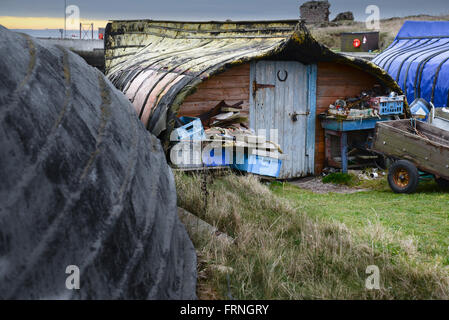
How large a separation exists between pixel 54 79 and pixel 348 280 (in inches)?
89.7

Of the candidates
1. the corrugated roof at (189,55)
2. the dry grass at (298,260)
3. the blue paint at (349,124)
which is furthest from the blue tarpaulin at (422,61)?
the dry grass at (298,260)

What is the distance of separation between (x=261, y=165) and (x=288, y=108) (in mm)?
→ 2842

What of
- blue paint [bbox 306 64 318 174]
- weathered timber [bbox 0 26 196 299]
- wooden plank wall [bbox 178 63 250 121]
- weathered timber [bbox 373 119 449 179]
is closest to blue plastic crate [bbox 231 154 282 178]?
wooden plank wall [bbox 178 63 250 121]

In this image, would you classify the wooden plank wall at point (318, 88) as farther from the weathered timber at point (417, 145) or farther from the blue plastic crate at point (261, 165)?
the weathered timber at point (417, 145)

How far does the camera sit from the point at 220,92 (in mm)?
9977

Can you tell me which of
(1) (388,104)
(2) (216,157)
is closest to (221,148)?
(2) (216,157)

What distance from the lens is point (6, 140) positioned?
1.75 meters

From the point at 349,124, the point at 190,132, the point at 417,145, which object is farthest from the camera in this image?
the point at 349,124

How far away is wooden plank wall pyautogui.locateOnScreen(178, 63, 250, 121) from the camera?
31.1 ft

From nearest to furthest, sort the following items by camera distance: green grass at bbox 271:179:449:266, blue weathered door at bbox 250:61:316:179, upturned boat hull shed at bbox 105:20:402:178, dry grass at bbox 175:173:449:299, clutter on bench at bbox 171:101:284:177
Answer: dry grass at bbox 175:173:449:299
green grass at bbox 271:179:449:266
clutter on bench at bbox 171:101:284:177
upturned boat hull shed at bbox 105:20:402:178
blue weathered door at bbox 250:61:316:179

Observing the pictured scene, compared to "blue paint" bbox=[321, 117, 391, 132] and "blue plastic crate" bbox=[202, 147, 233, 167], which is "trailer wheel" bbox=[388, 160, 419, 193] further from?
"blue plastic crate" bbox=[202, 147, 233, 167]

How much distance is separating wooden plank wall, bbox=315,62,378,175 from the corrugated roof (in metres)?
0.39

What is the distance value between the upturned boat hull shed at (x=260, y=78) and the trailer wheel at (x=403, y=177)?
2592 millimetres

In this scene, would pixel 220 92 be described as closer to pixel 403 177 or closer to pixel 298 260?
pixel 403 177
